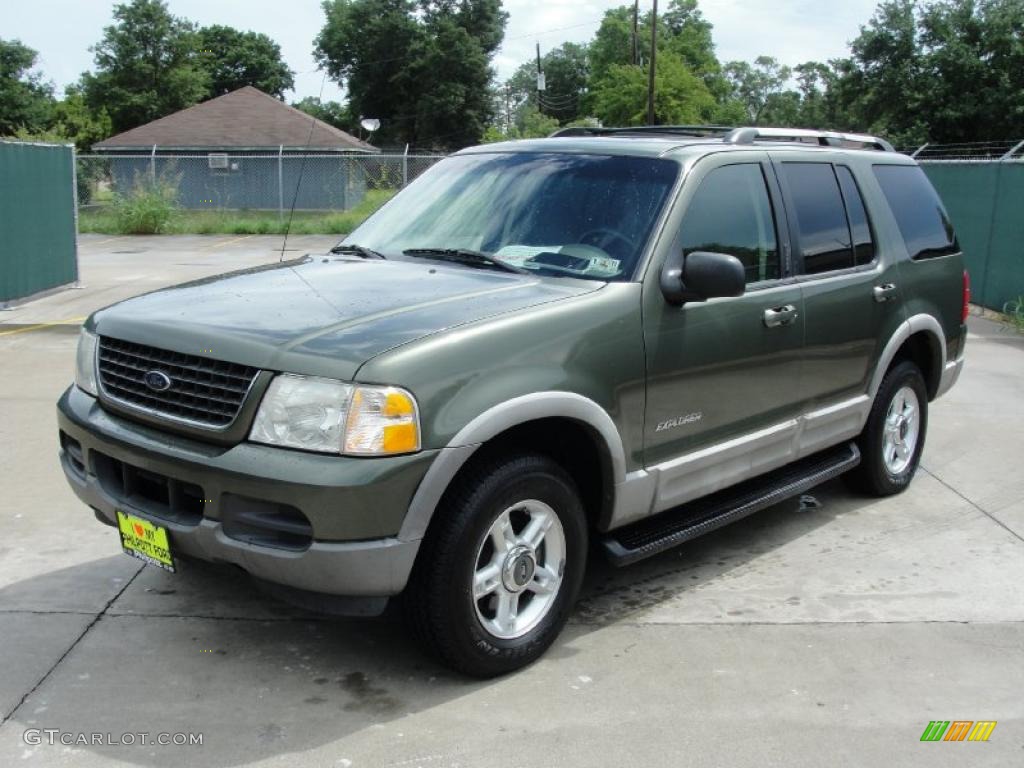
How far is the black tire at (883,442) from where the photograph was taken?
580cm

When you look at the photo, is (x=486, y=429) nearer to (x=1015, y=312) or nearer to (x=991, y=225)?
(x=1015, y=312)

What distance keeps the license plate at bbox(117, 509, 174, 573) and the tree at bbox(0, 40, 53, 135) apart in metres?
57.6

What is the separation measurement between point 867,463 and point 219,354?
12.4 feet

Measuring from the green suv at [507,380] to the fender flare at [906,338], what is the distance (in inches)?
1.0

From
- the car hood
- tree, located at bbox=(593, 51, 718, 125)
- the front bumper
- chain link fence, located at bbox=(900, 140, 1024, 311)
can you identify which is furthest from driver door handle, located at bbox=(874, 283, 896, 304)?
tree, located at bbox=(593, 51, 718, 125)

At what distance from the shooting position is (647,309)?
13.6ft

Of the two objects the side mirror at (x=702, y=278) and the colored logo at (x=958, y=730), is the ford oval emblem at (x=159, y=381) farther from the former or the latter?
the colored logo at (x=958, y=730)

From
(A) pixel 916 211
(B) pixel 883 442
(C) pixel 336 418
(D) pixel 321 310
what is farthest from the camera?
(A) pixel 916 211

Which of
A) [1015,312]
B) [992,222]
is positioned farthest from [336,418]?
[992,222]

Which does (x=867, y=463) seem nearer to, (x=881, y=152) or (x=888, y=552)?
(x=888, y=552)

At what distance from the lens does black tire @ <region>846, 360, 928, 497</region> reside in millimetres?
5805

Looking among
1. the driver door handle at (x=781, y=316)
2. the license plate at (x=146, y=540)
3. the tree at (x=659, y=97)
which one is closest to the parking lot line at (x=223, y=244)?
the driver door handle at (x=781, y=316)

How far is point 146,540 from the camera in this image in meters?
3.69

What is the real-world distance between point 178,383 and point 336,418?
0.66m
